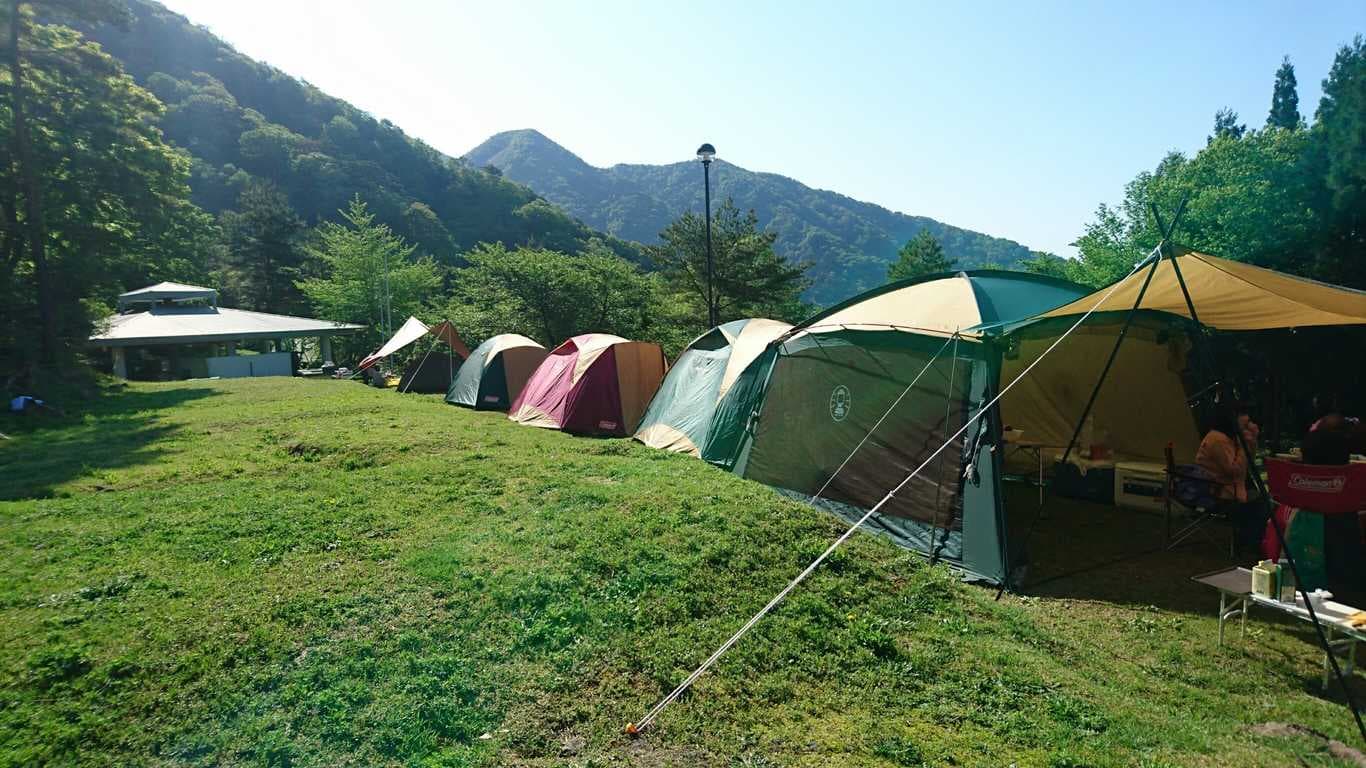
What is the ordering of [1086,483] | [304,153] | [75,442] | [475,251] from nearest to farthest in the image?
[1086,483]
[75,442]
[475,251]
[304,153]

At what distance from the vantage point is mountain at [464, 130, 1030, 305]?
108250 millimetres

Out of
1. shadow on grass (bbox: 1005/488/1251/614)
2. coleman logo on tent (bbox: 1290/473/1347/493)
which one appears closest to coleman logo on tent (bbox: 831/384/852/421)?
shadow on grass (bbox: 1005/488/1251/614)

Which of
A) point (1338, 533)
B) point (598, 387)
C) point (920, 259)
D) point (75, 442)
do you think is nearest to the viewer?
point (1338, 533)

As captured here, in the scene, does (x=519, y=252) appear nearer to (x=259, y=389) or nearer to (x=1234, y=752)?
(x=259, y=389)

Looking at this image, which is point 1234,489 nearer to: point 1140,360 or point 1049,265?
point 1140,360

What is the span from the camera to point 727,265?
90.9 feet

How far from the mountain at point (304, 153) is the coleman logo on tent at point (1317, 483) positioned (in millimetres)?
61593

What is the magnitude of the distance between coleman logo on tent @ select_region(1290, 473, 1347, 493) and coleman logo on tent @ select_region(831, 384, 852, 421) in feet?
11.4

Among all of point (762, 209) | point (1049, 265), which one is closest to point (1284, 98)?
point (1049, 265)

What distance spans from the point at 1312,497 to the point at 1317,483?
116 millimetres

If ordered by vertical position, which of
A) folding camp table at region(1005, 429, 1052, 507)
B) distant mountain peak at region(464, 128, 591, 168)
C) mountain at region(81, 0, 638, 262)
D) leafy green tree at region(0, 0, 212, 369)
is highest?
distant mountain peak at region(464, 128, 591, 168)

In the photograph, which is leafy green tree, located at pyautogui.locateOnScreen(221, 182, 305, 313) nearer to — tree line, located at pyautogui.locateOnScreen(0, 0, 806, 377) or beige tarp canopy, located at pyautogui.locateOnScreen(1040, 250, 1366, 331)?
tree line, located at pyautogui.locateOnScreen(0, 0, 806, 377)

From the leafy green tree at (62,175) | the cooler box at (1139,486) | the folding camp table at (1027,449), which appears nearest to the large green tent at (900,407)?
the folding camp table at (1027,449)

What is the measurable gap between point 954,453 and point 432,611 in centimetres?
445
